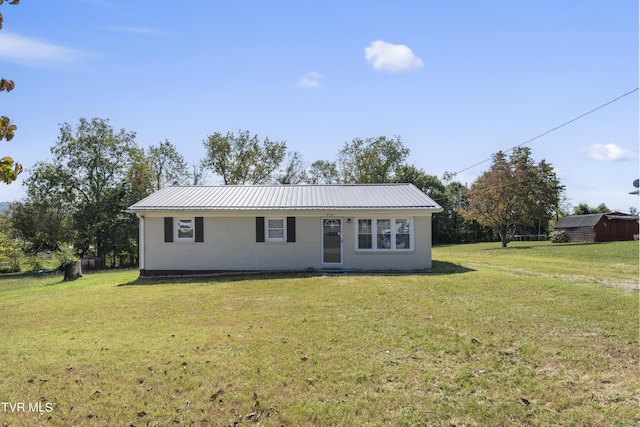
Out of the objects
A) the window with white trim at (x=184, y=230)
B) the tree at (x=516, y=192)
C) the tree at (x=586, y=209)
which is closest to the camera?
the window with white trim at (x=184, y=230)

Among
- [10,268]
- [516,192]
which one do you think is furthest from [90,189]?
[516,192]

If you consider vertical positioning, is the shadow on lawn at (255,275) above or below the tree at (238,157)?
below

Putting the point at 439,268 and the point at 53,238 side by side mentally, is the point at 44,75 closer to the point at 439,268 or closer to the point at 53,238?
the point at 439,268

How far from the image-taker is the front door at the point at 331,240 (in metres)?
15.6

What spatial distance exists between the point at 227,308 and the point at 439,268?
962 cm

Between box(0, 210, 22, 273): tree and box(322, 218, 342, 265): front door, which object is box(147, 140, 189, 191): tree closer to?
box(0, 210, 22, 273): tree

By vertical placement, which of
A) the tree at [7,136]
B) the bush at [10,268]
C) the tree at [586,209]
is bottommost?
the bush at [10,268]

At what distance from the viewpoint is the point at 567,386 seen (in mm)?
4547

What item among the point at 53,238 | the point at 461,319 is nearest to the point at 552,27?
the point at 461,319

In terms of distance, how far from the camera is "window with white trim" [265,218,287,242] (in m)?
15.6

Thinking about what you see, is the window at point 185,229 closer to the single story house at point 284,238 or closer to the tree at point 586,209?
the single story house at point 284,238

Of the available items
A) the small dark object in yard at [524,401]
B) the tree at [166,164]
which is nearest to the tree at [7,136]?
the small dark object in yard at [524,401]

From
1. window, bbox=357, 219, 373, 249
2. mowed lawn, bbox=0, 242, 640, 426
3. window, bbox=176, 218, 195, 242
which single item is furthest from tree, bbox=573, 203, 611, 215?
window, bbox=176, 218, 195, 242

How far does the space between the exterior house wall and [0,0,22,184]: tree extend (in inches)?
490
